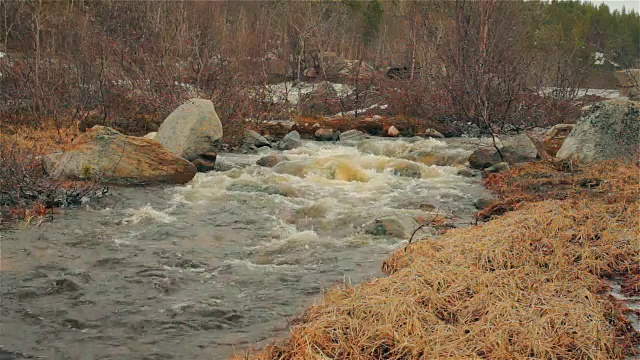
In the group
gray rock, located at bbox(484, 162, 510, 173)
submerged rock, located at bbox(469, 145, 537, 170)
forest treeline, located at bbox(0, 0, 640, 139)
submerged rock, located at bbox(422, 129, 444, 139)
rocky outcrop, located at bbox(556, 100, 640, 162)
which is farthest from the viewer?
submerged rock, located at bbox(422, 129, 444, 139)

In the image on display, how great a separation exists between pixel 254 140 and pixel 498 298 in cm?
1269

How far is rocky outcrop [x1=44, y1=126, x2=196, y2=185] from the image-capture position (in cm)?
1122

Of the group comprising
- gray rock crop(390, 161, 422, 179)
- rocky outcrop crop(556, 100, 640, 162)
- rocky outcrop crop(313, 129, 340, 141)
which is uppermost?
rocky outcrop crop(556, 100, 640, 162)

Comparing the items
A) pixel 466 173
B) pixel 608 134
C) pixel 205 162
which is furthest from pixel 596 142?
pixel 205 162

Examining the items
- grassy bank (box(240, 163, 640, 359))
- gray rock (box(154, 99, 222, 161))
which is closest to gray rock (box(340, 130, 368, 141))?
gray rock (box(154, 99, 222, 161))

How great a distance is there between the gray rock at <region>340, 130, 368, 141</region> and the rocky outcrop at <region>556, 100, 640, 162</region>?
23.7 ft

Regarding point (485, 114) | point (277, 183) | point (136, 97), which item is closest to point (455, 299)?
point (277, 183)

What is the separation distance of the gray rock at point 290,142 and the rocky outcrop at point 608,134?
742cm

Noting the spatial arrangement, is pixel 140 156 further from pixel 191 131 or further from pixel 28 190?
pixel 28 190

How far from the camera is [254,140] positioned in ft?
56.7

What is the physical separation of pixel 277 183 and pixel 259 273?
549 centimetres

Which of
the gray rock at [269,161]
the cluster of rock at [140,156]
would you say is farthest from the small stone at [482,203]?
the cluster of rock at [140,156]

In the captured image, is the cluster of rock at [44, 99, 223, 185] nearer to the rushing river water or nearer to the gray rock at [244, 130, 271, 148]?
the rushing river water

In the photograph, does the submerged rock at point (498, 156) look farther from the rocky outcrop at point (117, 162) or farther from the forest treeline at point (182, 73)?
the rocky outcrop at point (117, 162)
